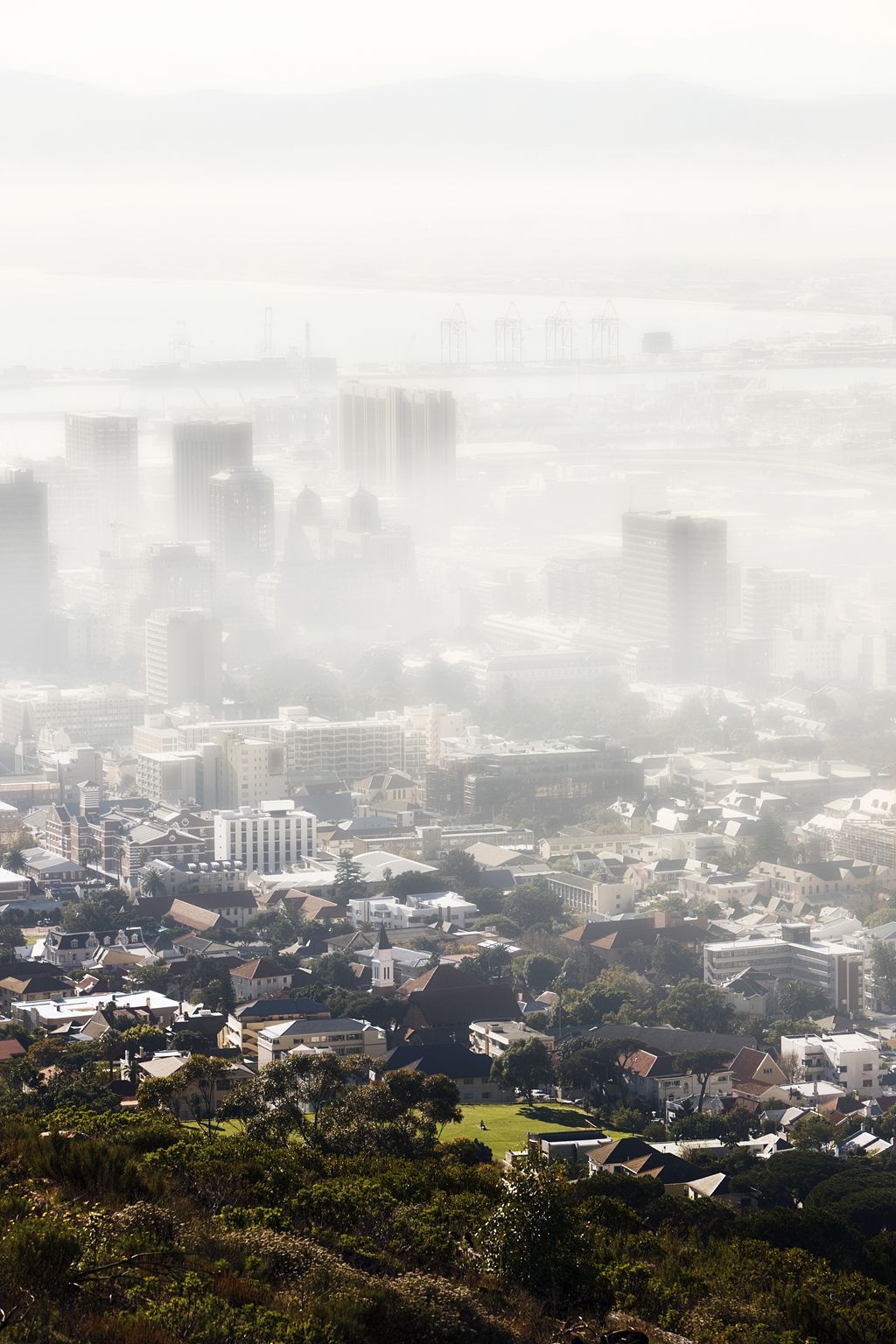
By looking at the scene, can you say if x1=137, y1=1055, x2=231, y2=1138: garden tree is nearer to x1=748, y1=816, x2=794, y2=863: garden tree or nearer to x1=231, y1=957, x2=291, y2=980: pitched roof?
x1=231, y1=957, x2=291, y2=980: pitched roof

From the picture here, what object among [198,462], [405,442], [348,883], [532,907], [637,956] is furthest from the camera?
[405,442]

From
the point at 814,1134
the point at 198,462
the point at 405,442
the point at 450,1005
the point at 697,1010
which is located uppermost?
the point at 405,442

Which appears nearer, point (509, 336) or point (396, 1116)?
point (396, 1116)

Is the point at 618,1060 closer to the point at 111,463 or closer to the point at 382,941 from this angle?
the point at 382,941

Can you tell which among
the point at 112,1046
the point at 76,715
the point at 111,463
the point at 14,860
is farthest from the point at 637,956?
the point at 111,463

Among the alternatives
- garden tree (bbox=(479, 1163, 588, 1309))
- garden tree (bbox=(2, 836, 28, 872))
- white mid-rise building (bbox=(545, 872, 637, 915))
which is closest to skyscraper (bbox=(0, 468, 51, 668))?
garden tree (bbox=(2, 836, 28, 872))

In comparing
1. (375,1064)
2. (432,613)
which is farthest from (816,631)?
(375,1064)

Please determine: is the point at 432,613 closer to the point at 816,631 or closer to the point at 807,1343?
the point at 816,631
